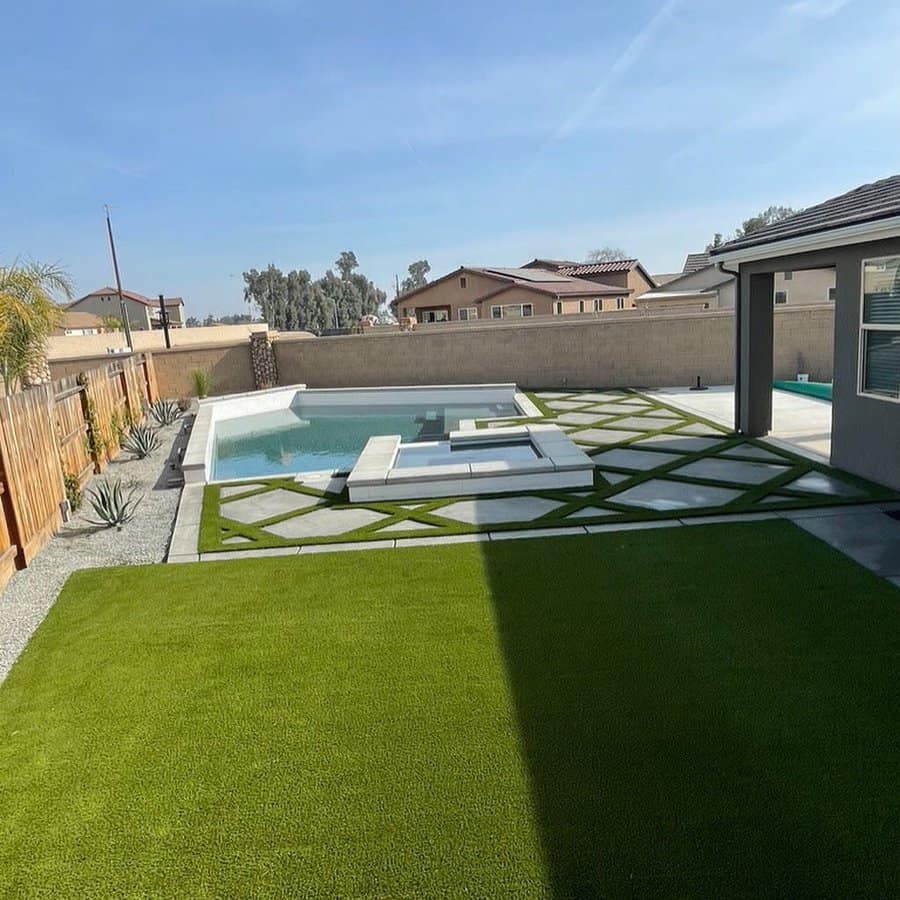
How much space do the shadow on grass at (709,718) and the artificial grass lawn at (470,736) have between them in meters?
0.01

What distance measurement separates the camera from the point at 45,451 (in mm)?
6961

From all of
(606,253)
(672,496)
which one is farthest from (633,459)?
(606,253)

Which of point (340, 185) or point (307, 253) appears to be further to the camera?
point (307, 253)

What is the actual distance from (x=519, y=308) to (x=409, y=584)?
1321 inches

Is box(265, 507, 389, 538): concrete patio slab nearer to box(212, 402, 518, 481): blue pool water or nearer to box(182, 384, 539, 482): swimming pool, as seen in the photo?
box(212, 402, 518, 481): blue pool water

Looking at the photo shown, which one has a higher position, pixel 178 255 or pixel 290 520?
pixel 178 255

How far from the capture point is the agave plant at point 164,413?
48.2 ft

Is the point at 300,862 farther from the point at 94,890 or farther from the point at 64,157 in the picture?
the point at 64,157

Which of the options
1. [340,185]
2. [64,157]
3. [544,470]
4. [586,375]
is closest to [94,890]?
[544,470]

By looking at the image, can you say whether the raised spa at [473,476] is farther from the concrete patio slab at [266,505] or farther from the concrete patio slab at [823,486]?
the concrete patio slab at [823,486]

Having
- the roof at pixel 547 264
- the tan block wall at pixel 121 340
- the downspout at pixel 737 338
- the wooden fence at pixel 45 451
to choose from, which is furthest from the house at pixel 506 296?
the wooden fence at pixel 45 451

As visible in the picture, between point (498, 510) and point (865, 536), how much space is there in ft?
10.9

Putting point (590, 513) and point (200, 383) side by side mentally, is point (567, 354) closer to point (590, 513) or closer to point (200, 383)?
point (200, 383)

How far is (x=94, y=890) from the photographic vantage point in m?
2.48
